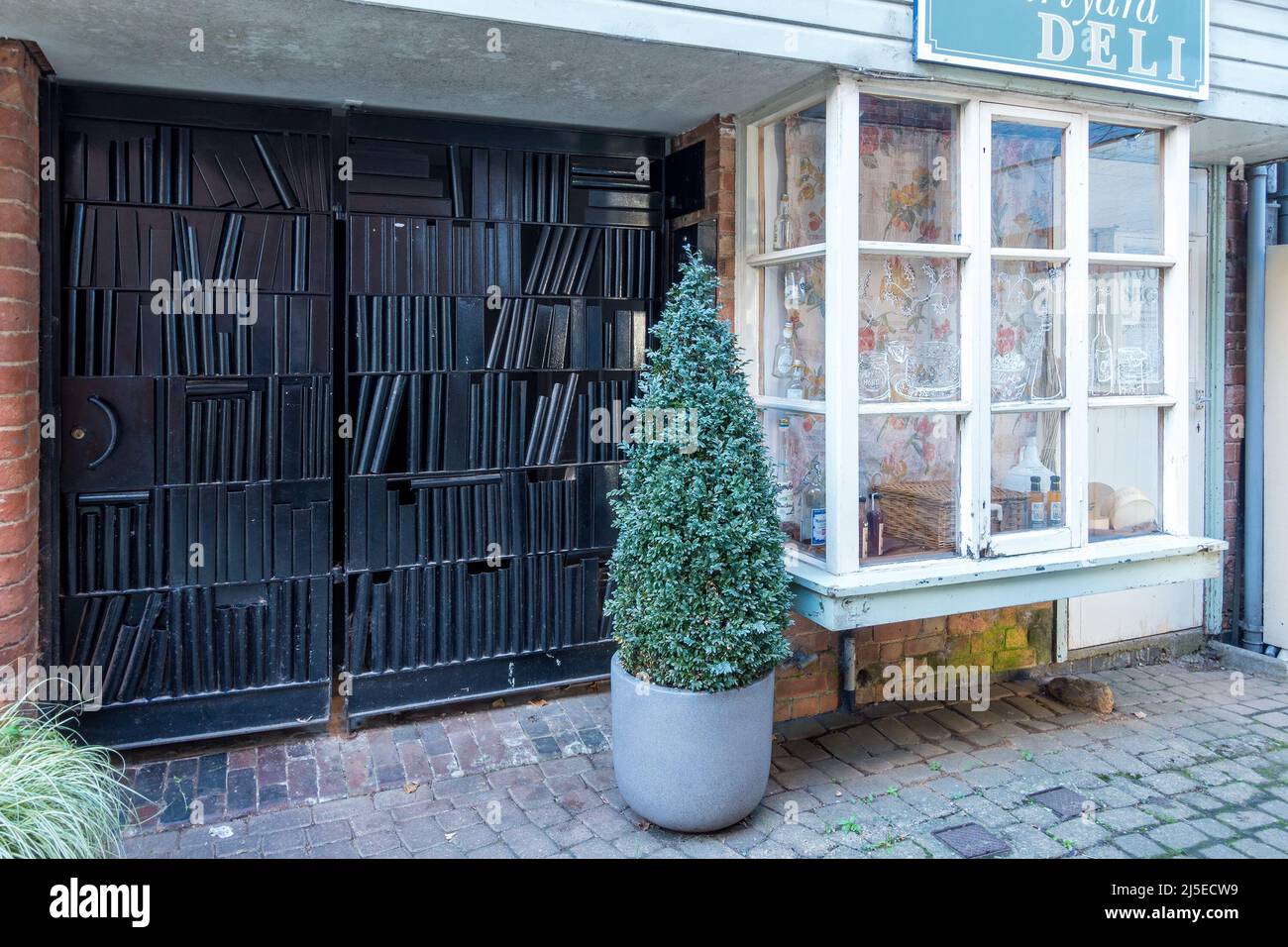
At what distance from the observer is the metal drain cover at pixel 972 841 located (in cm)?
357

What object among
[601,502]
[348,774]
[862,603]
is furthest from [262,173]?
[862,603]

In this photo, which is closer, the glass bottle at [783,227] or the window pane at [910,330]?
the window pane at [910,330]

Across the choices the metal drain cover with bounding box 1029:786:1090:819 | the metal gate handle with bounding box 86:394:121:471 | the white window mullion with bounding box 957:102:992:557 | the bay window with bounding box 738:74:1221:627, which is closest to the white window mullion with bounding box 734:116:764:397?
the bay window with bounding box 738:74:1221:627

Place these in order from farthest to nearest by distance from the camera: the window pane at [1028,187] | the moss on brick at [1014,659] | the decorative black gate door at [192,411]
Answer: the moss on brick at [1014,659]
the window pane at [1028,187]
the decorative black gate door at [192,411]

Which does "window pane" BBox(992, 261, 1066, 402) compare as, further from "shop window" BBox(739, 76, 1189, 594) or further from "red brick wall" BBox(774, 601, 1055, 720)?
"red brick wall" BBox(774, 601, 1055, 720)

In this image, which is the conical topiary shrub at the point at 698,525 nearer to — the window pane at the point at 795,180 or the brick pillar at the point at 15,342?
the window pane at the point at 795,180

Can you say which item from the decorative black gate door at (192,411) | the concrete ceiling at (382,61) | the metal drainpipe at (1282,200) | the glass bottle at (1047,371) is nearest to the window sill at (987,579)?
the glass bottle at (1047,371)

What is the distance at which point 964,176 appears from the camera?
13.6 feet

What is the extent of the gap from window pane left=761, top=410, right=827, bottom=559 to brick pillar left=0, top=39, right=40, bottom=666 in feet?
9.40
